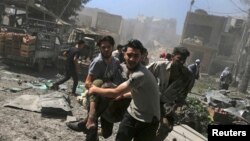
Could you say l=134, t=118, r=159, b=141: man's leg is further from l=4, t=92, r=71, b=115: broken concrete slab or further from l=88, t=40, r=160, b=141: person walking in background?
l=4, t=92, r=71, b=115: broken concrete slab

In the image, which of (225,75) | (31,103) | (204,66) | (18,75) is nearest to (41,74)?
(18,75)

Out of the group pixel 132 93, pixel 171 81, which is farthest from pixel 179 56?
pixel 132 93

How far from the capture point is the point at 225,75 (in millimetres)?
21688

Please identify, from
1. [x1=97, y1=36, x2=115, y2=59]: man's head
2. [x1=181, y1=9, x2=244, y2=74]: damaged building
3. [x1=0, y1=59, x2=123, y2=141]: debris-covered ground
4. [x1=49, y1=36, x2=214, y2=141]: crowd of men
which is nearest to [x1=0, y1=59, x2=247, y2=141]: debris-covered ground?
[x1=0, y1=59, x2=123, y2=141]: debris-covered ground

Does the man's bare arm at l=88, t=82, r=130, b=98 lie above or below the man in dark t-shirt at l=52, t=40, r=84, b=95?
above

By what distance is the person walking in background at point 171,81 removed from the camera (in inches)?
248

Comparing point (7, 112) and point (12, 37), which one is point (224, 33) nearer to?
point (12, 37)

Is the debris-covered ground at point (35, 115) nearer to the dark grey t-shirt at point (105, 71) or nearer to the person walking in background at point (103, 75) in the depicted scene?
the person walking in background at point (103, 75)

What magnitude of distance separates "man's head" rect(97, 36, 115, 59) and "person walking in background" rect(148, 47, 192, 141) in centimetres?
68

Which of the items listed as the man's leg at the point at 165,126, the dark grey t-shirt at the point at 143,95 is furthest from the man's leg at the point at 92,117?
the man's leg at the point at 165,126

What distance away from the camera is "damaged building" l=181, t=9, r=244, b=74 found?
46.9 meters

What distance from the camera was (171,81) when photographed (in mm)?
6445

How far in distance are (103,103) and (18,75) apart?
372 inches

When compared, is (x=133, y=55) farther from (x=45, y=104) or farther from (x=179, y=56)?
(x=45, y=104)
